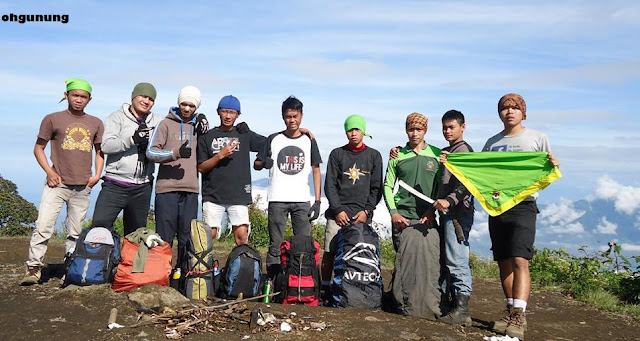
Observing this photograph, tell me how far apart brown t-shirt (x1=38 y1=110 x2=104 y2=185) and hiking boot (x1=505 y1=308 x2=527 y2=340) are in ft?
18.3

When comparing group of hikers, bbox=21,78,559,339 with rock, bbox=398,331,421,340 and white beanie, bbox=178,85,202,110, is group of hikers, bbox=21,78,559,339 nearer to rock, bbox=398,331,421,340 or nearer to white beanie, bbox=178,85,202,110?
white beanie, bbox=178,85,202,110

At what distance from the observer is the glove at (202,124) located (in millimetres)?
7305

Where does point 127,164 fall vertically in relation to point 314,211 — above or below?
above

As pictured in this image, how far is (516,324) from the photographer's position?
598 cm

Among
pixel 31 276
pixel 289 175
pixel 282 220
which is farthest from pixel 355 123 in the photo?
pixel 31 276

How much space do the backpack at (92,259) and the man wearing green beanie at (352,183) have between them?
282cm

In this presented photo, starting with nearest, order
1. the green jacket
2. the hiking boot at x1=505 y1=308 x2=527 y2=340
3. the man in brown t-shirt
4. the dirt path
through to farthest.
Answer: the dirt path
the hiking boot at x1=505 y1=308 x2=527 y2=340
the green jacket
the man in brown t-shirt

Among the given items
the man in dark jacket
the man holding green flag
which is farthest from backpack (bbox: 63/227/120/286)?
the man holding green flag

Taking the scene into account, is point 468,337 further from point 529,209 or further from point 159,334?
point 159,334

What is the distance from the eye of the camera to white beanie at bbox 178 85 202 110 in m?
7.33

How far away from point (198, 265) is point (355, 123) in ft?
8.81

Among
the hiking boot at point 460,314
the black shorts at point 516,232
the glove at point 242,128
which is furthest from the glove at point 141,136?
the black shorts at point 516,232

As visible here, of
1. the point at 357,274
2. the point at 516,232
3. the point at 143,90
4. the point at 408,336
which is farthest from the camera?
the point at 143,90

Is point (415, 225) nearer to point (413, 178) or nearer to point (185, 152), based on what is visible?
point (413, 178)
